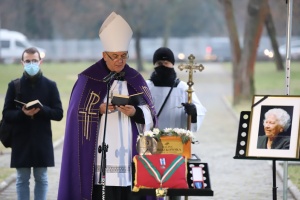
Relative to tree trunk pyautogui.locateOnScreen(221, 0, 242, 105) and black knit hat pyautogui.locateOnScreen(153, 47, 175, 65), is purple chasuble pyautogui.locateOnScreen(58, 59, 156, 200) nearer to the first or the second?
black knit hat pyautogui.locateOnScreen(153, 47, 175, 65)

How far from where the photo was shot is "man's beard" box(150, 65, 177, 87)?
10.6m

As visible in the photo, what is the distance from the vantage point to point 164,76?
10641 mm

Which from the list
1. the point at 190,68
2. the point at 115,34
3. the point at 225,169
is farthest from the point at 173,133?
the point at 225,169

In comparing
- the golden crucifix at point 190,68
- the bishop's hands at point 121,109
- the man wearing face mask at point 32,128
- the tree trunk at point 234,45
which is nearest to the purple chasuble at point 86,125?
the bishop's hands at point 121,109

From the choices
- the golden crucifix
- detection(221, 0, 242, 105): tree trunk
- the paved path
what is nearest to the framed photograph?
the golden crucifix

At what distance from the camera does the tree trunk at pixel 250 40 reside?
30.6 metres

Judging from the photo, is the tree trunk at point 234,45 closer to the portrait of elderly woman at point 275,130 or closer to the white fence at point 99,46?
the portrait of elderly woman at point 275,130

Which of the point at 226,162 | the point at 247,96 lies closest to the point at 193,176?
the point at 226,162

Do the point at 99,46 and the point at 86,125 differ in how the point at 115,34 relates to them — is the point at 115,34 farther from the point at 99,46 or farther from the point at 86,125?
the point at 99,46

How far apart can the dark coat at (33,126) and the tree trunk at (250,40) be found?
2081cm

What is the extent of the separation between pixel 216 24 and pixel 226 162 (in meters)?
78.3

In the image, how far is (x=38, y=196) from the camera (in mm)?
10461

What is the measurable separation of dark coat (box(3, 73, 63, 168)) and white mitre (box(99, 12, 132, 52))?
2025mm

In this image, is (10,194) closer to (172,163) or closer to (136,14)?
(172,163)
